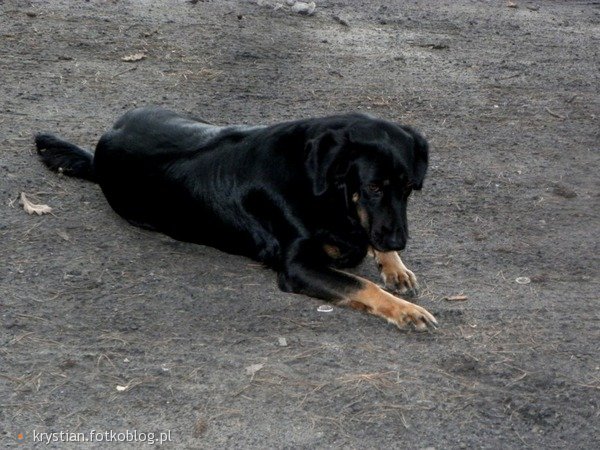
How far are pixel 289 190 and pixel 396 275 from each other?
76 cm

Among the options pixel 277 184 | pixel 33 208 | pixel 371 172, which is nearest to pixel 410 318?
pixel 371 172

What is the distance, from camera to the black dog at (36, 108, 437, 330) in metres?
5.14

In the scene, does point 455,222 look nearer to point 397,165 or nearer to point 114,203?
point 397,165

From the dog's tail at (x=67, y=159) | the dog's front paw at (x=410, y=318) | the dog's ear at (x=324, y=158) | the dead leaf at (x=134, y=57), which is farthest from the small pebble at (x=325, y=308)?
the dead leaf at (x=134, y=57)

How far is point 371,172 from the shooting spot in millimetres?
5109

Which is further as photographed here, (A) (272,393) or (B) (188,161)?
(B) (188,161)

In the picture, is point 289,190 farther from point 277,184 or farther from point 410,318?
point 410,318

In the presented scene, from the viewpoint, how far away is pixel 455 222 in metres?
6.33

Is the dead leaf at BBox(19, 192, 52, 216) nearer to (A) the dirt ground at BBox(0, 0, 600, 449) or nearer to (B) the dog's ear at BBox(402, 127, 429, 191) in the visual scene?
→ (A) the dirt ground at BBox(0, 0, 600, 449)

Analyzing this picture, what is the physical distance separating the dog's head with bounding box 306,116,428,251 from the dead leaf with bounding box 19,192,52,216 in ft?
5.80

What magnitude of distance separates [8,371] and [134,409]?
0.66m

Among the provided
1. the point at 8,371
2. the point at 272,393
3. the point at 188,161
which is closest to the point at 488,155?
the point at 188,161

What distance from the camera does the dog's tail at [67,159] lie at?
6457mm

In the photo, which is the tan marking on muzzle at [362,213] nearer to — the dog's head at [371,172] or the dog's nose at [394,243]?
the dog's head at [371,172]
